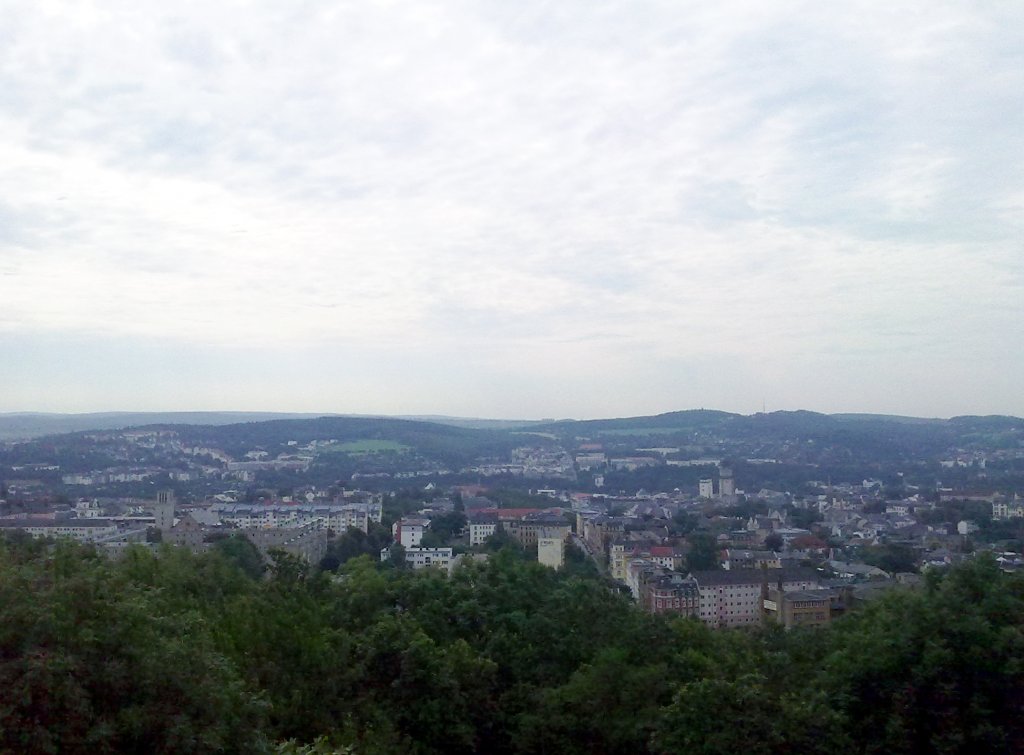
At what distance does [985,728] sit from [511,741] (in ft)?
14.9

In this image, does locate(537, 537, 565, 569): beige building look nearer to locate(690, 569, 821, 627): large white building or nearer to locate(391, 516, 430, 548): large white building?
locate(391, 516, 430, 548): large white building

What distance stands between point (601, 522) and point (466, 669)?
34.8m

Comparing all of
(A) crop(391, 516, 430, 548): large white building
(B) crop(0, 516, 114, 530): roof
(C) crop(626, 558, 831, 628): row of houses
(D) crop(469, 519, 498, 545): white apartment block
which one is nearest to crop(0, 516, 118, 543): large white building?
(B) crop(0, 516, 114, 530): roof

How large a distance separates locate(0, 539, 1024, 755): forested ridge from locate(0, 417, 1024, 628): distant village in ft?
8.42

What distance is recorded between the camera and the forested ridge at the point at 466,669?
5445mm

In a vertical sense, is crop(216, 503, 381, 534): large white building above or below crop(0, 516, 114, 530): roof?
below

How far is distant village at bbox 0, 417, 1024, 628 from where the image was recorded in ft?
89.1

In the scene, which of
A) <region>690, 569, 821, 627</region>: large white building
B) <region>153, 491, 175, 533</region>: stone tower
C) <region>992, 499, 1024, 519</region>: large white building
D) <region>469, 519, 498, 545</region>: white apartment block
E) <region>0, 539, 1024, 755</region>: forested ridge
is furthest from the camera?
<region>992, 499, 1024, 519</region>: large white building

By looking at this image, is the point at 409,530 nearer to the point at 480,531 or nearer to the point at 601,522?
the point at 480,531

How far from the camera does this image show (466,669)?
1001 centimetres

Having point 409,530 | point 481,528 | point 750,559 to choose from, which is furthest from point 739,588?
point 481,528

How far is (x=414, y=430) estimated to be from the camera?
96.2m

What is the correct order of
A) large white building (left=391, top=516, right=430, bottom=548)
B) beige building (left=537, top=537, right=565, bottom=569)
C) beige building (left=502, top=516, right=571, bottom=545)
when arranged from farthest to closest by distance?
beige building (left=502, top=516, right=571, bottom=545)
large white building (left=391, top=516, right=430, bottom=548)
beige building (left=537, top=537, right=565, bottom=569)

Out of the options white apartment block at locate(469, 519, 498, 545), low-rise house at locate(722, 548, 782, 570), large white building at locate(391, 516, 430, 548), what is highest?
large white building at locate(391, 516, 430, 548)
